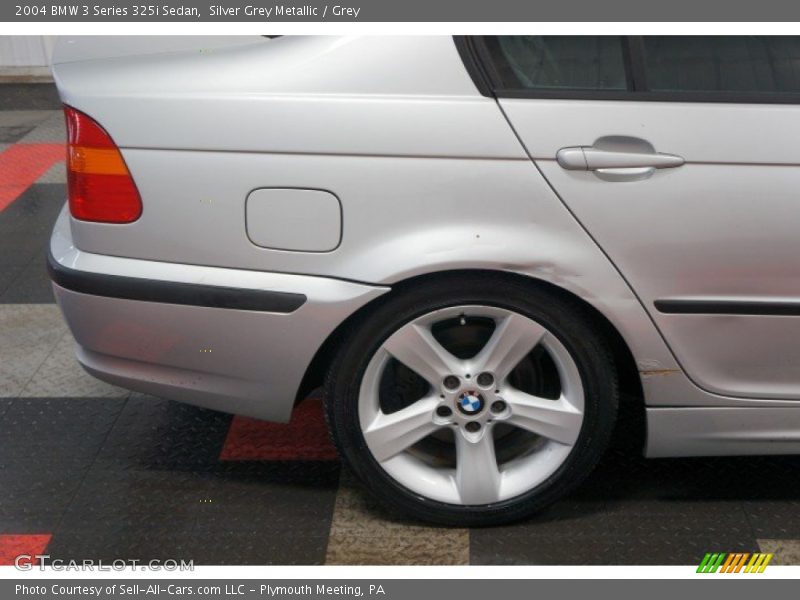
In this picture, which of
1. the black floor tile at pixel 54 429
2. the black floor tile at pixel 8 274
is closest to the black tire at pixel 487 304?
the black floor tile at pixel 54 429

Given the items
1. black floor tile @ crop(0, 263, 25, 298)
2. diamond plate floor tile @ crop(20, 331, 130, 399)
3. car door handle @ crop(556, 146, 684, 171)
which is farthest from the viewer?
black floor tile @ crop(0, 263, 25, 298)

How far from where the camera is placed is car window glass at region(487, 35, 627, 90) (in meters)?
2.51

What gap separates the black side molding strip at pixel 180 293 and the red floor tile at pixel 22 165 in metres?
2.85

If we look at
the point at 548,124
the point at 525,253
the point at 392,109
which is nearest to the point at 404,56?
the point at 392,109

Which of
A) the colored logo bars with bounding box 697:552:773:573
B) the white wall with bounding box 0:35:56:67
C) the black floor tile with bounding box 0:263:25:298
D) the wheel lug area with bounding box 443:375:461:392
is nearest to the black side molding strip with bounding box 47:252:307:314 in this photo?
the wheel lug area with bounding box 443:375:461:392

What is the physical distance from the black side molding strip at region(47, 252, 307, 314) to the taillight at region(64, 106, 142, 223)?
0.49 ft

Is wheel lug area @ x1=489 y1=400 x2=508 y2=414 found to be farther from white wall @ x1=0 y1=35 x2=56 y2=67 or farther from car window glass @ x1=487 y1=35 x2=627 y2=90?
white wall @ x1=0 y1=35 x2=56 y2=67

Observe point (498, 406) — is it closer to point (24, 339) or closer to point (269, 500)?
point (269, 500)

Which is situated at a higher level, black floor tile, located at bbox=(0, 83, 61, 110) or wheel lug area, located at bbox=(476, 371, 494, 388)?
wheel lug area, located at bbox=(476, 371, 494, 388)

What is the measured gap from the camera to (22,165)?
597 cm

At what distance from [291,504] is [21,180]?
11.2ft

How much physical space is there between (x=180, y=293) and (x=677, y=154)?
1181mm

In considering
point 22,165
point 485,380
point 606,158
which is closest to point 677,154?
point 606,158

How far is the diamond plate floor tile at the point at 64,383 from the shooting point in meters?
3.58
